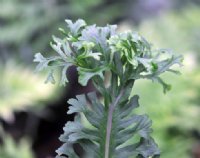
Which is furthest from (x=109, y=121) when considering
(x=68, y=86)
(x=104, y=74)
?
(x=68, y=86)

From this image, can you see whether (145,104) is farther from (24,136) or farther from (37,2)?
(37,2)

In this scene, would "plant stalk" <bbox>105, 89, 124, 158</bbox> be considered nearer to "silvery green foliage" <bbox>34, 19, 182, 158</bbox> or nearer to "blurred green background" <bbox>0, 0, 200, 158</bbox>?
"silvery green foliage" <bbox>34, 19, 182, 158</bbox>

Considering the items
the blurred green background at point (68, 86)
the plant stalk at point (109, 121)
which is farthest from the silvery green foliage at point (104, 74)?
the blurred green background at point (68, 86)

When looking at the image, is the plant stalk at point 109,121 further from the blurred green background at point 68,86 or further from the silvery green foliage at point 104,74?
the blurred green background at point 68,86

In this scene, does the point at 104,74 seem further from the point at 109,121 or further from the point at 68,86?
the point at 68,86

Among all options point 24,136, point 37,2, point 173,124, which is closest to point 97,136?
point 173,124

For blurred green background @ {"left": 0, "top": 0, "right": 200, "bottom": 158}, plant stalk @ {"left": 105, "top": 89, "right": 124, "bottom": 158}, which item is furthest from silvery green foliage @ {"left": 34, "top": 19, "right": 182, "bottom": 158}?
blurred green background @ {"left": 0, "top": 0, "right": 200, "bottom": 158}
